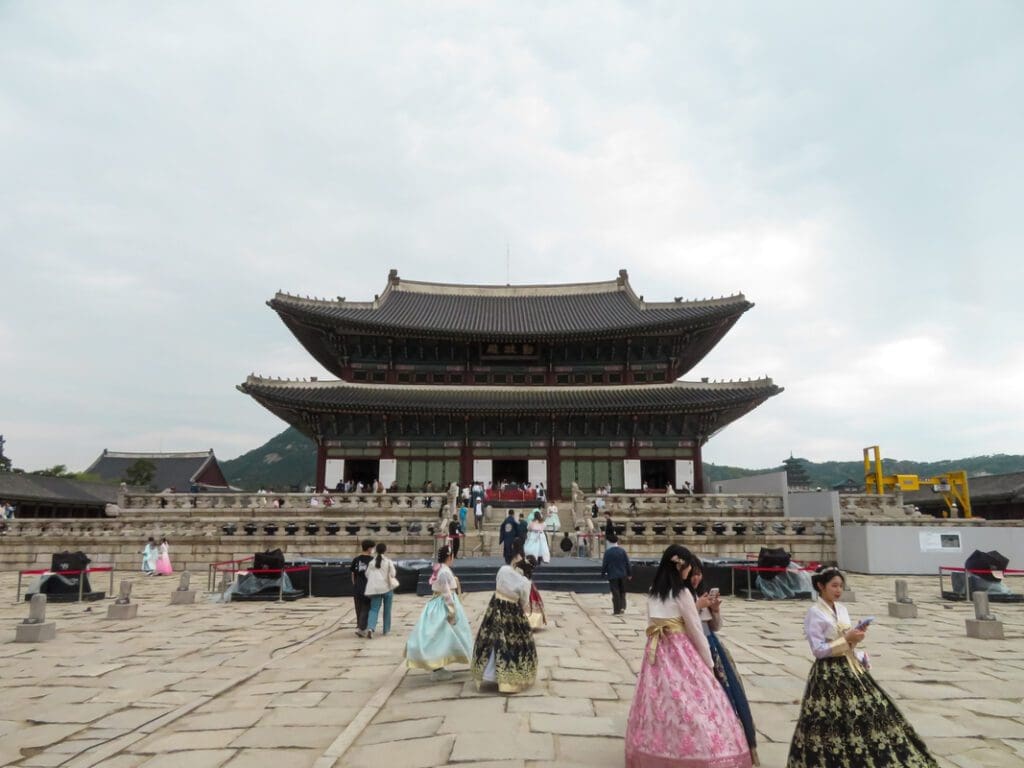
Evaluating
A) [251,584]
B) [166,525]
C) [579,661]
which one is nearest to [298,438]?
[166,525]

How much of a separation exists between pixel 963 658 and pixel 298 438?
14156 centimetres

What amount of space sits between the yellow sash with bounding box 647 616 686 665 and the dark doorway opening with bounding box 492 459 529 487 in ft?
88.1

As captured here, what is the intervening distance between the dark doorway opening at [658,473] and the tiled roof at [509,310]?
22.0 ft

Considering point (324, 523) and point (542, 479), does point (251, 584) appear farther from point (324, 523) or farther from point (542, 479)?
point (542, 479)

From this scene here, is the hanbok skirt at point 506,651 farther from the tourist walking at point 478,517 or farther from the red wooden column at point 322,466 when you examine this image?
the red wooden column at point 322,466

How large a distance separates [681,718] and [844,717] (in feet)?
3.40

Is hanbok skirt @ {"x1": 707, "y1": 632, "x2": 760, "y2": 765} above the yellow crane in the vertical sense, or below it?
below

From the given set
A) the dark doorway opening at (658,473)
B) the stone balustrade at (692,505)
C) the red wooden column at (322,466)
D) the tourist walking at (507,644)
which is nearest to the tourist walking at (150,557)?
the red wooden column at (322,466)

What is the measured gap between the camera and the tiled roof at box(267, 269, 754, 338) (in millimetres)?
31141

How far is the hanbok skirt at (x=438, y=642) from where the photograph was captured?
7.55 meters

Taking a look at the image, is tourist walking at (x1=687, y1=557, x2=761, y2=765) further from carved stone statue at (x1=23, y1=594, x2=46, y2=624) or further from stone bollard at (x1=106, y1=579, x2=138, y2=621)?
stone bollard at (x1=106, y1=579, x2=138, y2=621)

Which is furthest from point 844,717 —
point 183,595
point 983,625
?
point 183,595

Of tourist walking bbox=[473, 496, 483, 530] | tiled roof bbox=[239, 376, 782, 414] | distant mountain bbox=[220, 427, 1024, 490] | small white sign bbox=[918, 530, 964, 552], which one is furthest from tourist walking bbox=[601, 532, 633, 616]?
distant mountain bbox=[220, 427, 1024, 490]

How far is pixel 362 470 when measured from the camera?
31469 millimetres
